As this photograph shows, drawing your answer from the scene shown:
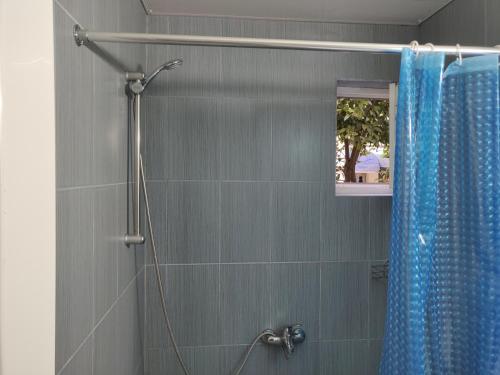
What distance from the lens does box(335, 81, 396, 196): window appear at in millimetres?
2131

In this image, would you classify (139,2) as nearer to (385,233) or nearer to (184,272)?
(184,272)

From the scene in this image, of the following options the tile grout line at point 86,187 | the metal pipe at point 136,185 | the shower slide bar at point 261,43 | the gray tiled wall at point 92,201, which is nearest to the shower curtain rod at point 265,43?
the shower slide bar at point 261,43

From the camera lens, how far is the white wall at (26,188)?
0.71 metres

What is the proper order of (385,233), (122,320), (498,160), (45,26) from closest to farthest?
(45,26) → (498,160) → (122,320) → (385,233)

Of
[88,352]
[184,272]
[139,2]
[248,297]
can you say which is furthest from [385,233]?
[139,2]

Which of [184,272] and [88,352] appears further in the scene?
[184,272]

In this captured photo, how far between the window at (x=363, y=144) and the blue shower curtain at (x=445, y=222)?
3.55 feet

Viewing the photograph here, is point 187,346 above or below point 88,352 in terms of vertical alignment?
below

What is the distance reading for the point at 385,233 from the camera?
196 cm

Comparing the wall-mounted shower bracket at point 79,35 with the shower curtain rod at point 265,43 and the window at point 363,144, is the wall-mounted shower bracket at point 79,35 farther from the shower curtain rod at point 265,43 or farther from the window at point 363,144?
the window at point 363,144

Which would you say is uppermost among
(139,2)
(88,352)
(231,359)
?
(139,2)

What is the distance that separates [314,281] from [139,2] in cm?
164

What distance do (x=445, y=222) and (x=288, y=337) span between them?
42.4 inches

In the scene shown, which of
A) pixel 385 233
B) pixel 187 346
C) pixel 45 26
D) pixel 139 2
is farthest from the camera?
pixel 385 233
